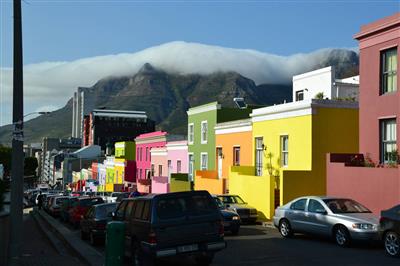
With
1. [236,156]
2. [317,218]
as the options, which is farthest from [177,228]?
[236,156]

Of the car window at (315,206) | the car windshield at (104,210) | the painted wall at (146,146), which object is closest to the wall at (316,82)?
the painted wall at (146,146)

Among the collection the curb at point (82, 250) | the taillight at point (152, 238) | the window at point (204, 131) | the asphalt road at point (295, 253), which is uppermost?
the window at point (204, 131)

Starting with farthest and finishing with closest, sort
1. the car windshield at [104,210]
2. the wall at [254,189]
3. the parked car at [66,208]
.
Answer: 1. the parked car at [66,208]
2. the wall at [254,189]
3. the car windshield at [104,210]

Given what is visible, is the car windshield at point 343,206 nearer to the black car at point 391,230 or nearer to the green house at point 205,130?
the black car at point 391,230

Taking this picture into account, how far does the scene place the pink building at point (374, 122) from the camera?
2094 centimetres

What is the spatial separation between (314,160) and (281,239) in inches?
350

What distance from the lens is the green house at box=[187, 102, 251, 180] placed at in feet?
129

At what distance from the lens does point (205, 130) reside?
135 ft

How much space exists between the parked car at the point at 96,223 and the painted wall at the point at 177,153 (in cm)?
2582

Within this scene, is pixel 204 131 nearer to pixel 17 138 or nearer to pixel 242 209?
pixel 242 209

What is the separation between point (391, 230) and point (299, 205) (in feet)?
15.4

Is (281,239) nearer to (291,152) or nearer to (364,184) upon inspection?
(364,184)

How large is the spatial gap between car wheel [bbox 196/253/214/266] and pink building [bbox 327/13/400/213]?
9618 millimetres

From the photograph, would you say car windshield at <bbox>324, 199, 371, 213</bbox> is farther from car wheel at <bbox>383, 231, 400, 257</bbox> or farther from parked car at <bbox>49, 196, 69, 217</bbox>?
parked car at <bbox>49, 196, 69, 217</bbox>
